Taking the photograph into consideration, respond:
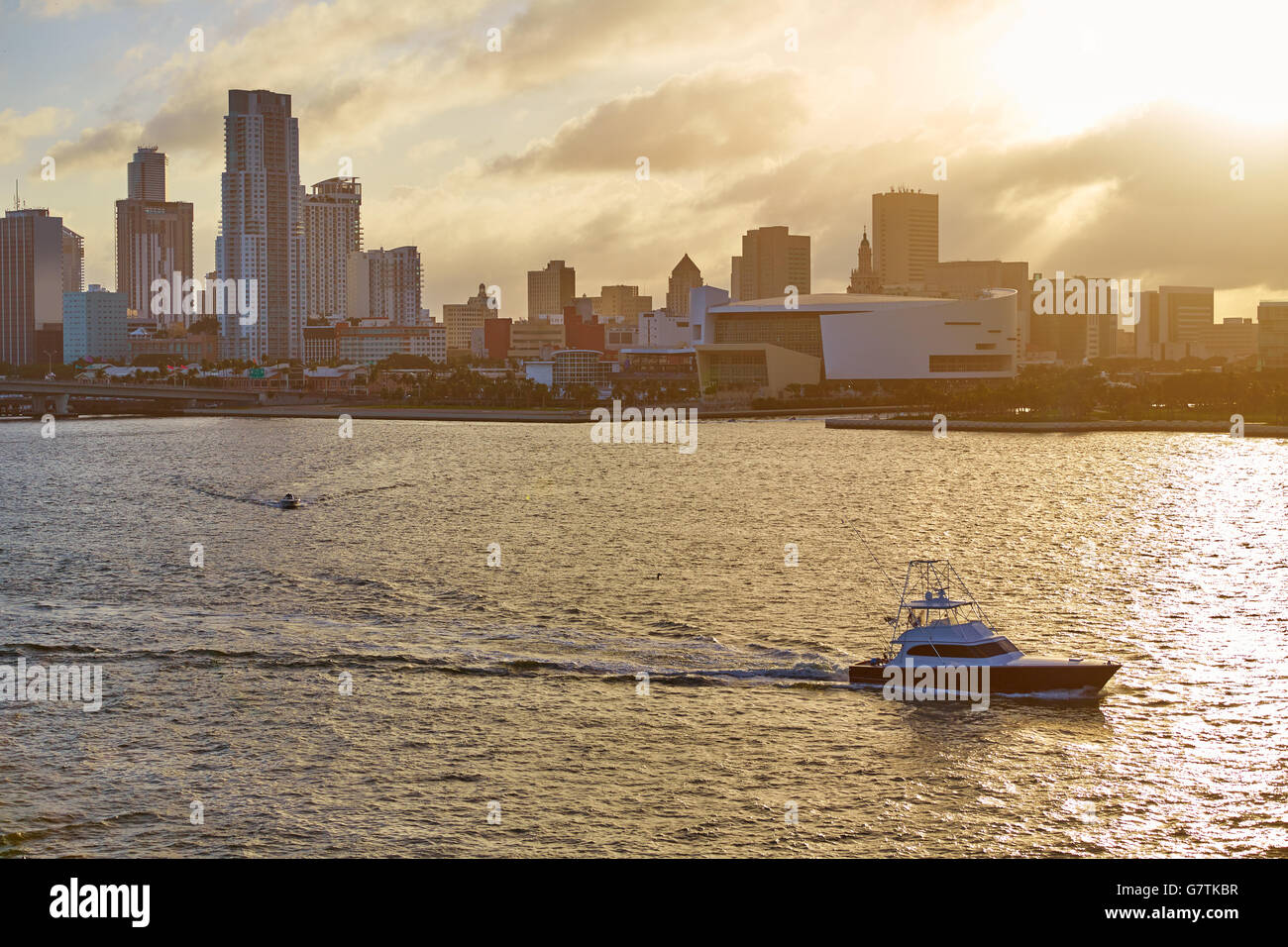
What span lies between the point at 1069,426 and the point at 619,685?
283 ft

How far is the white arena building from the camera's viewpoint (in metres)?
140

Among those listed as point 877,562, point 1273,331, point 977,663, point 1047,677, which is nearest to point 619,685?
point 977,663

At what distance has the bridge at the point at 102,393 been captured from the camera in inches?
4350

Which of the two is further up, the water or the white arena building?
the white arena building

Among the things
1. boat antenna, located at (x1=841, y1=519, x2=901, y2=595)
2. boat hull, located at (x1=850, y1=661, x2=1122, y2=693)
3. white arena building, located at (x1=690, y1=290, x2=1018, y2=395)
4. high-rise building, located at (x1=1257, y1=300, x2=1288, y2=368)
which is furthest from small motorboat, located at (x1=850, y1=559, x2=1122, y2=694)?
high-rise building, located at (x1=1257, y1=300, x2=1288, y2=368)

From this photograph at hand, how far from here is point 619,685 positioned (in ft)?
69.6

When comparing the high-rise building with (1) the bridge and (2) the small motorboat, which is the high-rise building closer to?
(1) the bridge

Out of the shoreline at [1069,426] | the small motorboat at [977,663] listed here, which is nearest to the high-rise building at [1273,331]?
the shoreline at [1069,426]

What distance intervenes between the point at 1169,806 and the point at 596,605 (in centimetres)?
1469

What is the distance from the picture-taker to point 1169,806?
15.6 meters

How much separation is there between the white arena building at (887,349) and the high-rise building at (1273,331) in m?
46.8

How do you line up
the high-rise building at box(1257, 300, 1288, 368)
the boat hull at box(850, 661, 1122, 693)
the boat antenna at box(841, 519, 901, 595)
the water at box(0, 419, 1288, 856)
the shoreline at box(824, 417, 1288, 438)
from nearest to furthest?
1. the water at box(0, 419, 1288, 856)
2. the boat hull at box(850, 661, 1122, 693)
3. the boat antenna at box(841, 519, 901, 595)
4. the shoreline at box(824, 417, 1288, 438)
5. the high-rise building at box(1257, 300, 1288, 368)

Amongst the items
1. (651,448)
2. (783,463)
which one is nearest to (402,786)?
(783,463)

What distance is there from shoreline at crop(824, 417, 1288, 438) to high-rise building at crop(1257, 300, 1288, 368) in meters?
81.2
